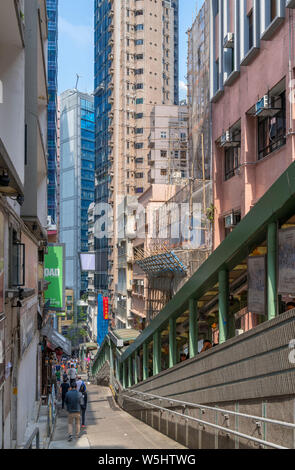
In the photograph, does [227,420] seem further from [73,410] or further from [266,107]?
[266,107]

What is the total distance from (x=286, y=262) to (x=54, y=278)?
21730 mm

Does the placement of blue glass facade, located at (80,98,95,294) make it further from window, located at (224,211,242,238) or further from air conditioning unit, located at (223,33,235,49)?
air conditioning unit, located at (223,33,235,49)

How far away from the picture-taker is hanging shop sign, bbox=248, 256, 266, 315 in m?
6.92

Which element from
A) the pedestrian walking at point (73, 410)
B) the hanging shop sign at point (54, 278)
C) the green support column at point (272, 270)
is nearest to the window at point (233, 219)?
the pedestrian walking at point (73, 410)

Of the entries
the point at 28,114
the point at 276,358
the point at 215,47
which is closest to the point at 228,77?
the point at 215,47

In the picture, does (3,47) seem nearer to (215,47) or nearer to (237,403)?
(237,403)

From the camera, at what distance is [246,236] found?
23.2 ft

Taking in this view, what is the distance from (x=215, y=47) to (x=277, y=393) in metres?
14.5

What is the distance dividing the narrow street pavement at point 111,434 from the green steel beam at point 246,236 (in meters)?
2.46

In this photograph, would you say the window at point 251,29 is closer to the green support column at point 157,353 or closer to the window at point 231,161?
the window at point 231,161

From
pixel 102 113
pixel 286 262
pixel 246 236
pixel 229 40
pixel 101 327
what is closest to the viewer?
pixel 286 262

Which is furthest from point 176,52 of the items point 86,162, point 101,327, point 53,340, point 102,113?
point 53,340

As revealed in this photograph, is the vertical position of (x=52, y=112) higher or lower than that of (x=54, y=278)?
higher

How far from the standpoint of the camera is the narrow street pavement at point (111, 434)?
28.4 ft
